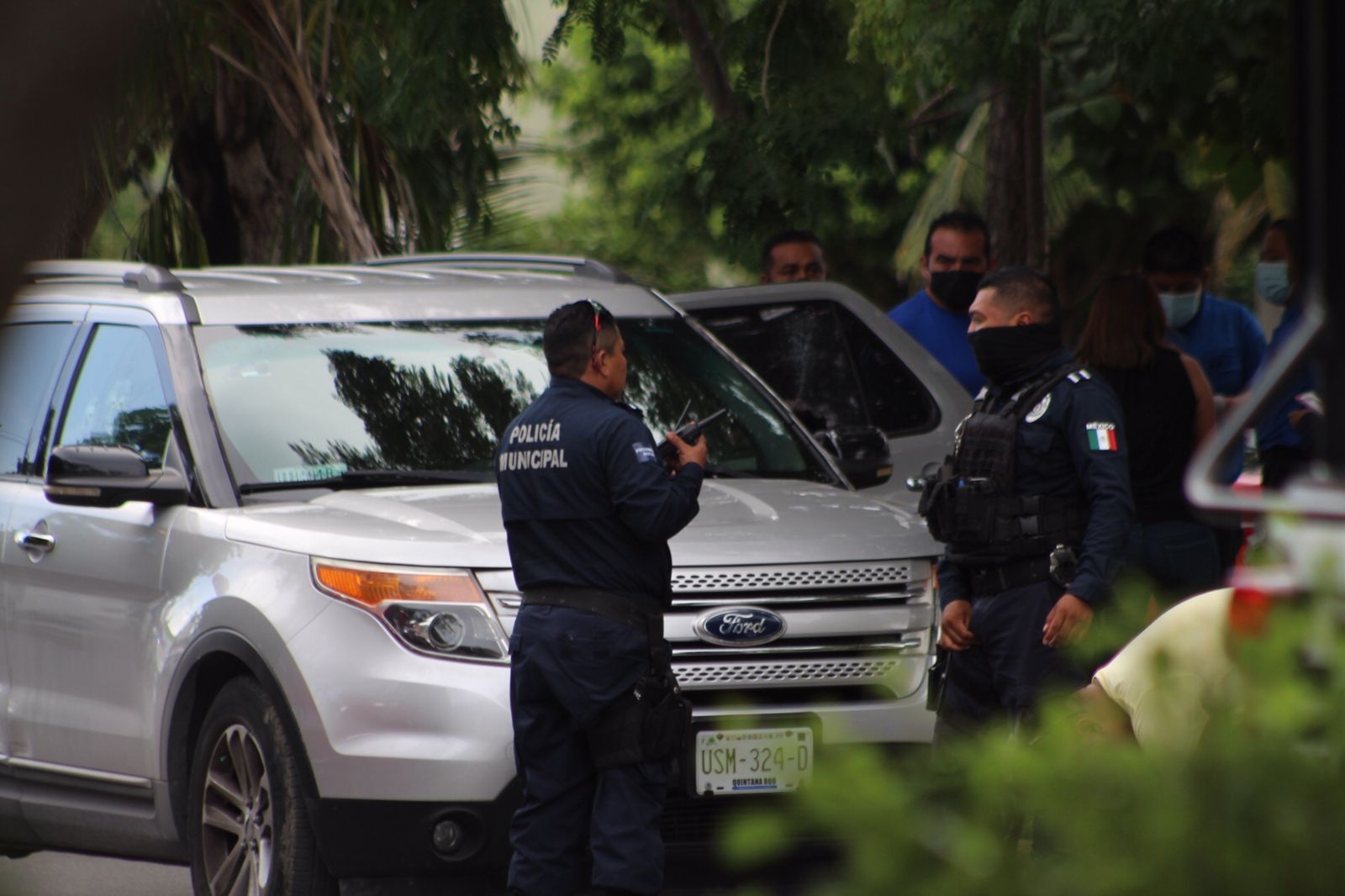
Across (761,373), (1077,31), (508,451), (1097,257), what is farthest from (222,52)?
(1097,257)

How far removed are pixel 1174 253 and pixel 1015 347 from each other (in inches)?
121

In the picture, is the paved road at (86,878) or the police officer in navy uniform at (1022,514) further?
the paved road at (86,878)

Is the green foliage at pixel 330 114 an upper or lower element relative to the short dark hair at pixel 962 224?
upper

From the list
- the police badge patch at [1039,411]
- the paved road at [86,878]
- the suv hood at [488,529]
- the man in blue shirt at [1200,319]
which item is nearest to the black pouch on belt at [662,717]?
the suv hood at [488,529]

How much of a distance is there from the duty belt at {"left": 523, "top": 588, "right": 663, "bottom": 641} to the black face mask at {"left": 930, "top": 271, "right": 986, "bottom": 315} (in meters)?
3.91

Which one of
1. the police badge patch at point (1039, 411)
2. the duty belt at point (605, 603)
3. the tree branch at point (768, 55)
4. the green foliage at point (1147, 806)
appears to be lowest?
the duty belt at point (605, 603)

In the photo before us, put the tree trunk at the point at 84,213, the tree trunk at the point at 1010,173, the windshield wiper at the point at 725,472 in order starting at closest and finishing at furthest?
the windshield wiper at the point at 725,472 < the tree trunk at the point at 84,213 < the tree trunk at the point at 1010,173

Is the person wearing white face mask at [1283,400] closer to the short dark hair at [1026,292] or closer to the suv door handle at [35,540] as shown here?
the short dark hair at [1026,292]

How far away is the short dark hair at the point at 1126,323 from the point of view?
23.2 ft

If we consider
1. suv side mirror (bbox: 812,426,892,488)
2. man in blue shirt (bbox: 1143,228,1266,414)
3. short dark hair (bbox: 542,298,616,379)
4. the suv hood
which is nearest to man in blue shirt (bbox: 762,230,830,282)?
man in blue shirt (bbox: 1143,228,1266,414)

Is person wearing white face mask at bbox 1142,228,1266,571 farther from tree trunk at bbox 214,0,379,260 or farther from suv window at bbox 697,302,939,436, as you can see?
tree trunk at bbox 214,0,379,260

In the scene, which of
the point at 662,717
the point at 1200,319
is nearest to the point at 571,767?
the point at 662,717

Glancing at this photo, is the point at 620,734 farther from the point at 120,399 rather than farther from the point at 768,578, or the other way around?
the point at 120,399

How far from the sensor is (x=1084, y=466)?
225 inches
